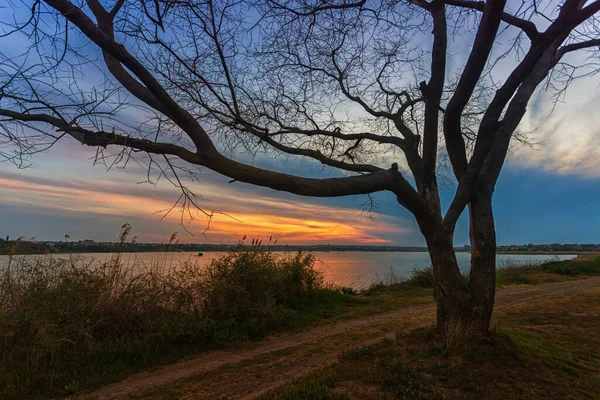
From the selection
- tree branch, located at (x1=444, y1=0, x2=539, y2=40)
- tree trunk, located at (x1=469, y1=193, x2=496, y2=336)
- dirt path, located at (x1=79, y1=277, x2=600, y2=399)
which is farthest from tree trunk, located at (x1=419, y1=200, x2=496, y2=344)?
tree branch, located at (x1=444, y1=0, x2=539, y2=40)

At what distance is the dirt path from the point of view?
386cm

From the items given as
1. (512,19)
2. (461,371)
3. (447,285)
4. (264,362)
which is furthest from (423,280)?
(512,19)

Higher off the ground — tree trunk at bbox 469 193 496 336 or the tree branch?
the tree branch

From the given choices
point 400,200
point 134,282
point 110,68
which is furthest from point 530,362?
point 110,68

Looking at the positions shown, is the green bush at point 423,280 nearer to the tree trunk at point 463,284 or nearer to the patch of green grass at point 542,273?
the patch of green grass at point 542,273

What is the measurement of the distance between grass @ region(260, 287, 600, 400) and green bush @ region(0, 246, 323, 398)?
99.3 inches

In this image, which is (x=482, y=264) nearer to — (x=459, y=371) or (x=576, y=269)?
(x=459, y=371)

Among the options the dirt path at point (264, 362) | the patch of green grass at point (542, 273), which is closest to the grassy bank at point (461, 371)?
the dirt path at point (264, 362)

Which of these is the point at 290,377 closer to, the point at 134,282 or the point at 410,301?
the point at 134,282

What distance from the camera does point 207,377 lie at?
4.19m

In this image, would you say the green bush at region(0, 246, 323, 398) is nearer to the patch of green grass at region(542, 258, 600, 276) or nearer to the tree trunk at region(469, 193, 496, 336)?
the tree trunk at region(469, 193, 496, 336)

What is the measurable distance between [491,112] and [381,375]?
3947 millimetres

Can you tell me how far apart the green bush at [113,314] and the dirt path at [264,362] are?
1.45 feet

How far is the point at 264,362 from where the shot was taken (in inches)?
186
